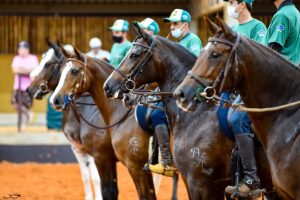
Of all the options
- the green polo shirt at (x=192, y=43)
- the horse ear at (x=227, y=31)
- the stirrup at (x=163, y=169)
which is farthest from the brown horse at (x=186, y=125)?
the horse ear at (x=227, y=31)

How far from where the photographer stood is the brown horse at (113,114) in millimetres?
8500

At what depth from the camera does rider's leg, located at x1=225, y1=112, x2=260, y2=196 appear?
6535 millimetres

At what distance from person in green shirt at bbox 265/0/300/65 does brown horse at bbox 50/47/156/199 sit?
2.65 metres

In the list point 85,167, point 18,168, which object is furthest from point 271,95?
point 18,168

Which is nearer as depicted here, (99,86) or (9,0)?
(99,86)

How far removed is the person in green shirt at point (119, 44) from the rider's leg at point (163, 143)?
3097mm

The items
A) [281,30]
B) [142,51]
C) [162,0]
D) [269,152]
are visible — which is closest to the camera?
[269,152]

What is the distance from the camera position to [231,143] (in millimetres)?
6844

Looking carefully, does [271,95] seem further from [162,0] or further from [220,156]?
[162,0]

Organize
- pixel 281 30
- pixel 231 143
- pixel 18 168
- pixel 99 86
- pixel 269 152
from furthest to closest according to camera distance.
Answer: pixel 18 168, pixel 99 86, pixel 231 143, pixel 281 30, pixel 269 152

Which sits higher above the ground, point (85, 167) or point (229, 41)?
point (229, 41)

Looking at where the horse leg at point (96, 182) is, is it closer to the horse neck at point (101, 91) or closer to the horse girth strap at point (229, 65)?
the horse neck at point (101, 91)

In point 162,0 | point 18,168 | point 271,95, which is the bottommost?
point 18,168

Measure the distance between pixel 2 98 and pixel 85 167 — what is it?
36.4ft
